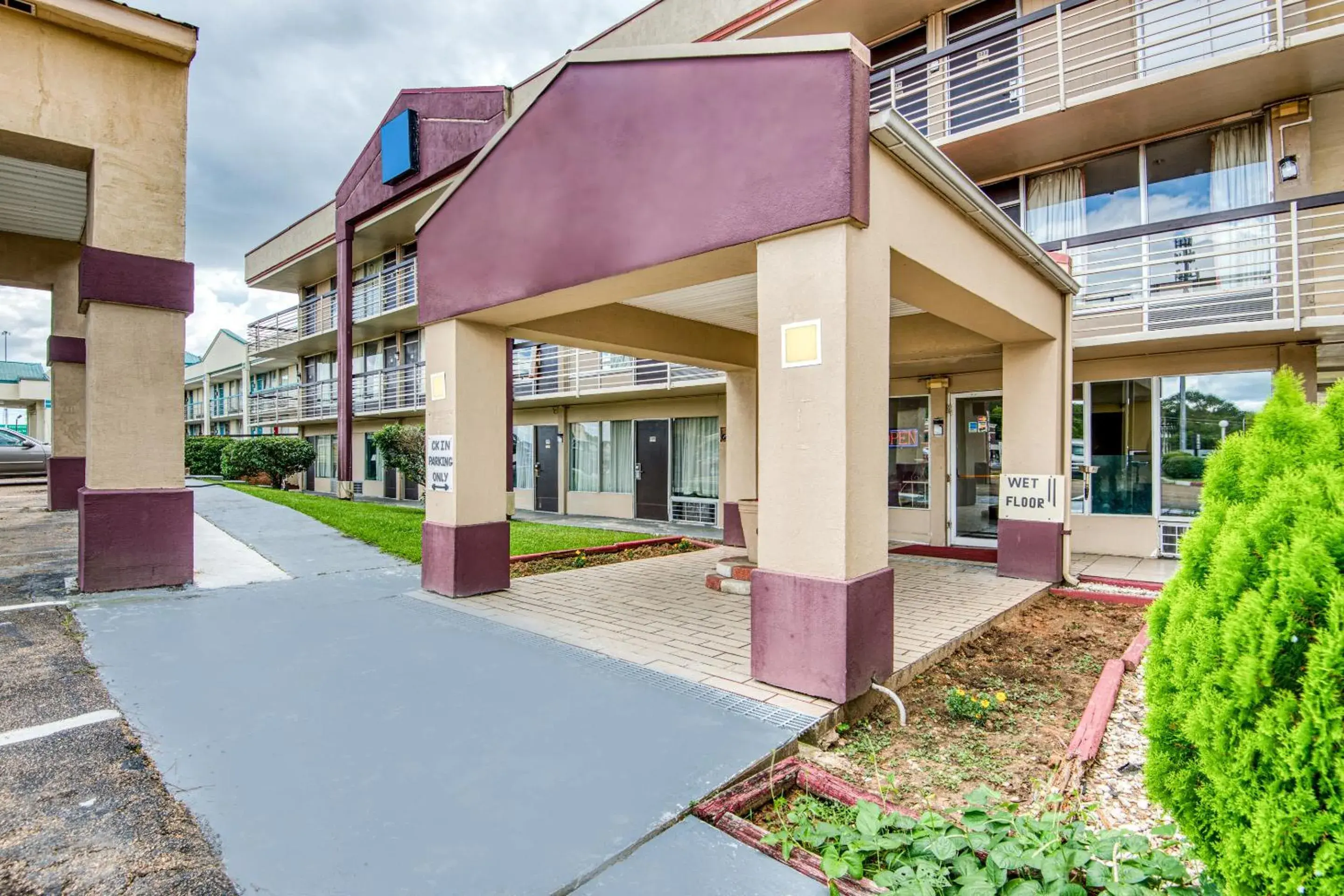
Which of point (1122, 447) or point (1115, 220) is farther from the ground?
point (1115, 220)

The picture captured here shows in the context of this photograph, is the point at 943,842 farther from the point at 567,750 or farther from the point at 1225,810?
the point at 567,750

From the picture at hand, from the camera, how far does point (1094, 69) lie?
9.33 meters

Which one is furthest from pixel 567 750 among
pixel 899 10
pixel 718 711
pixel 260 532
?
pixel 899 10

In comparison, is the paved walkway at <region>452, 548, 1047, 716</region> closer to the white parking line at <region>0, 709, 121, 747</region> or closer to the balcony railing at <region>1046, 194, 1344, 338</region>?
the white parking line at <region>0, 709, 121, 747</region>

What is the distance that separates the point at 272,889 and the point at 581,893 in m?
1.04

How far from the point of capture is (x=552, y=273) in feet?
18.2

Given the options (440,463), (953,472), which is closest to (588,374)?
(953,472)

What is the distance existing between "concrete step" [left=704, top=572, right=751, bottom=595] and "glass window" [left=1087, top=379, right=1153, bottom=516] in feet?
20.7

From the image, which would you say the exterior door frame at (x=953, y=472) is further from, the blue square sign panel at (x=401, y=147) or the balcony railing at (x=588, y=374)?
the blue square sign panel at (x=401, y=147)

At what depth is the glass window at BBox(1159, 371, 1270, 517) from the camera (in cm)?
889

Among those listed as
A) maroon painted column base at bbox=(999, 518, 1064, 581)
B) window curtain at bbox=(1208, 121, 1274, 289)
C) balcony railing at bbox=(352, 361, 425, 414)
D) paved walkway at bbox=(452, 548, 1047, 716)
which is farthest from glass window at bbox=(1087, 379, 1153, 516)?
balcony railing at bbox=(352, 361, 425, 414)

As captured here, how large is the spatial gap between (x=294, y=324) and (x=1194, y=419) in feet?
92.0

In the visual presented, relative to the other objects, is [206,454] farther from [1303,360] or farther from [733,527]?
[1303,360]

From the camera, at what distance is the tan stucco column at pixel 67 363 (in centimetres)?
1070
